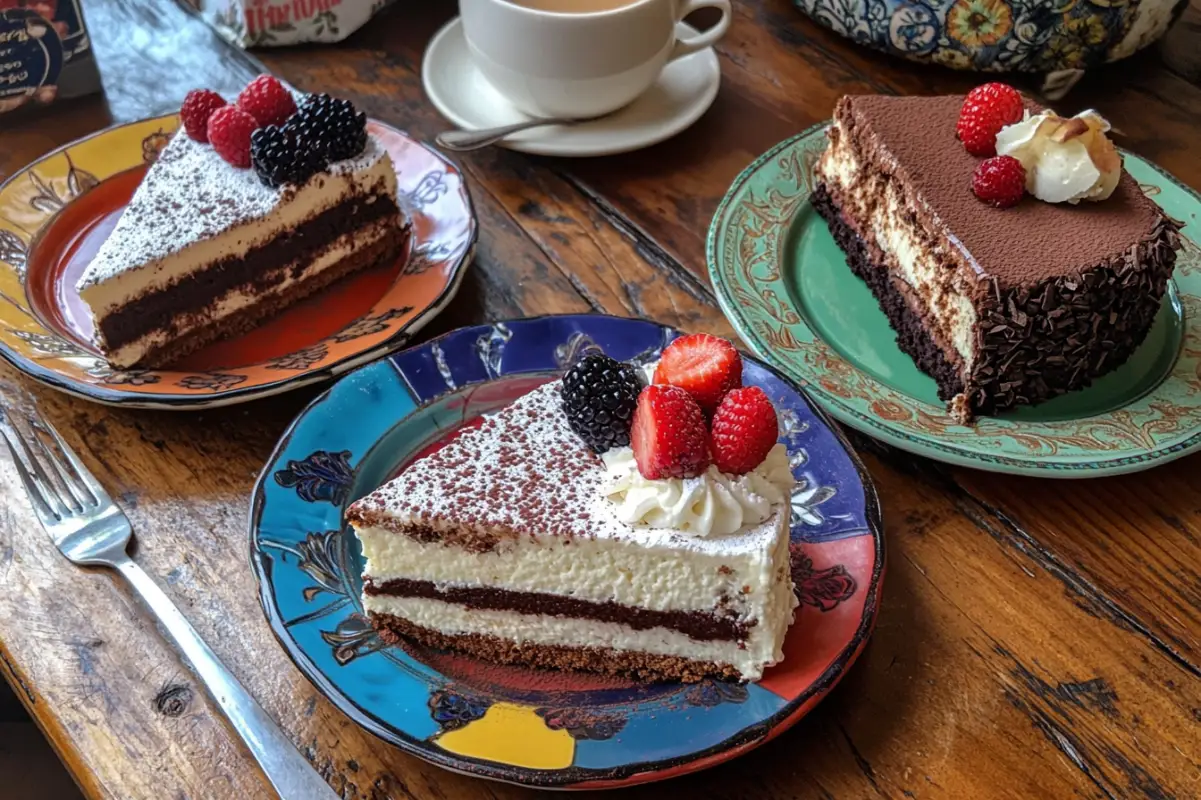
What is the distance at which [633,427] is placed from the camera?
1.25 metres

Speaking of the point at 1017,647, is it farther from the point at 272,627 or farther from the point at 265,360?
the point at 265,360

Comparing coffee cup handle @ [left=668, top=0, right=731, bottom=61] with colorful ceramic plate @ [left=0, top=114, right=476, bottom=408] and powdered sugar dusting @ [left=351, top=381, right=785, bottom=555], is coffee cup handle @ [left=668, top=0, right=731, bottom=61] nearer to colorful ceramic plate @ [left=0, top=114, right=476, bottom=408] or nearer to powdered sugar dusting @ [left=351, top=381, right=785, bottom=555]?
colorful ceramic plate @ [left=0, top=114, right=476, bottom=408]

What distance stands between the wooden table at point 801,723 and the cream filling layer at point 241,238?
0.59ft

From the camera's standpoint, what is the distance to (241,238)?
180cm

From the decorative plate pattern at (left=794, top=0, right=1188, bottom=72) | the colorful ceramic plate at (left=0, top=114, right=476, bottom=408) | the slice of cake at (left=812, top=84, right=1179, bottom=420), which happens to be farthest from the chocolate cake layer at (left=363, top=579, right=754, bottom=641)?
the decorative plate pattern at (left=794, top=0, right=1188, bottom=72)

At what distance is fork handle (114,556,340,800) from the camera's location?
3.66 feet

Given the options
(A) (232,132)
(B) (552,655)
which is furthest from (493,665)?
(A) (232,132)

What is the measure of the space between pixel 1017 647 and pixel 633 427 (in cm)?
54

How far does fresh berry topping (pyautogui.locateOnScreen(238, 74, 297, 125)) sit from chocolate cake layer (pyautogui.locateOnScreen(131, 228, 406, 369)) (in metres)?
0.27

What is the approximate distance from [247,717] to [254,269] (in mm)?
908

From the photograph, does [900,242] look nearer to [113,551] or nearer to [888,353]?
[888,353]

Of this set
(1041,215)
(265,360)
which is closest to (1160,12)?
(1041,215)

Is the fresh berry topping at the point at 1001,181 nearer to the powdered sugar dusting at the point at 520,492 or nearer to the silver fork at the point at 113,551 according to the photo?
the powdered sugar dusting at the point at 520,492

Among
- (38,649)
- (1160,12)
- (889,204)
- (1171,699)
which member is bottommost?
(38,649)
